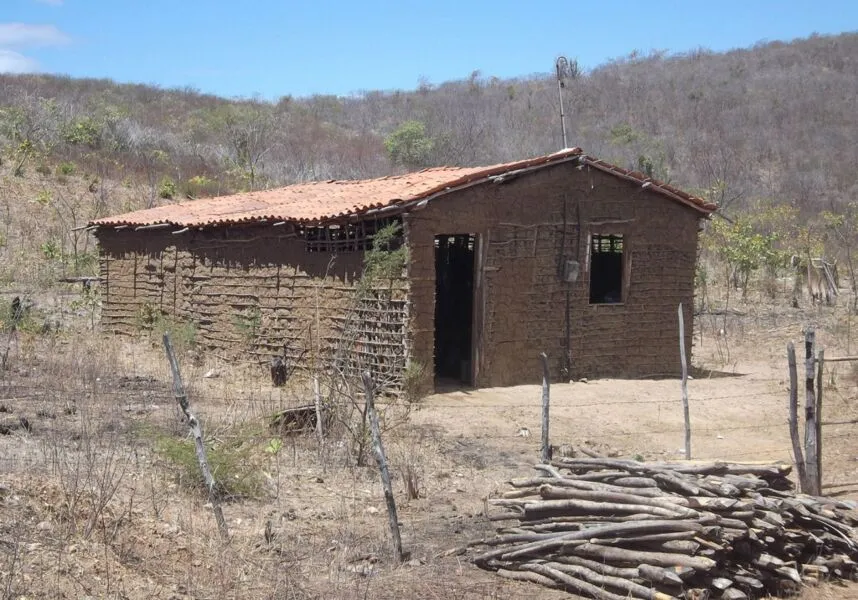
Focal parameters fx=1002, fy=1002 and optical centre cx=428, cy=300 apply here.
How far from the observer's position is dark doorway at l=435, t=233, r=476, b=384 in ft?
50.9

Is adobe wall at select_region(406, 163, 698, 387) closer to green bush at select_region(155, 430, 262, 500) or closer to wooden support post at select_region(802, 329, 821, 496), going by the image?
green bush at select_region(155, 430, 262, 500)

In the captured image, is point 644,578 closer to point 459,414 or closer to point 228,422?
point 228,422

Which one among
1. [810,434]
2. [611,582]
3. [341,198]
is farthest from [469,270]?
[611,582]

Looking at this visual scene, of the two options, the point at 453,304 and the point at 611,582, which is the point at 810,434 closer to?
the point at 611,582

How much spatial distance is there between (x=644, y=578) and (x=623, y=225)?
9067mm

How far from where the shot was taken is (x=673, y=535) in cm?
605

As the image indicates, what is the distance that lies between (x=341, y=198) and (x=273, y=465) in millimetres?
6460

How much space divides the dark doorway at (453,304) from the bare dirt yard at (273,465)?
2.10 m

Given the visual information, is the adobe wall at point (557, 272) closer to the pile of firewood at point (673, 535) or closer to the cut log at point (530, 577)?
the pile of firewood at point (673, 535)

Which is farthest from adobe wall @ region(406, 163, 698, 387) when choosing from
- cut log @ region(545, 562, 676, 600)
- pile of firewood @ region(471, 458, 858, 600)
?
cut log @ region(545, 562, 676, 600)

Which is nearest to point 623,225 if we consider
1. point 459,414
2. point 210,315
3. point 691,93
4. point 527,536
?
point 459,414

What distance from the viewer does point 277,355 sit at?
14.4 meters

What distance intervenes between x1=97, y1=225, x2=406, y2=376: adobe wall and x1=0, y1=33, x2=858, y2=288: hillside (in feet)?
17.2

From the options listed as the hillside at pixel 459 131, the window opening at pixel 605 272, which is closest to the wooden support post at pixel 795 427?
the window opening at pixel 605 272
